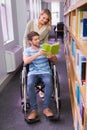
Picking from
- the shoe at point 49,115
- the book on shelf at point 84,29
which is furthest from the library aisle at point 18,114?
the book on shelf at point 84,29

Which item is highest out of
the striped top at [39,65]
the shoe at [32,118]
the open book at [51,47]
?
the open book at [51,47]

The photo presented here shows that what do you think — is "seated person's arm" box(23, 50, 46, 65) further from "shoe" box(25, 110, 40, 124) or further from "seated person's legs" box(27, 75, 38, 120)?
"shoe" box(25, 110, 40, 124)

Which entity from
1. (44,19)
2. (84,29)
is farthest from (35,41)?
(84,29)

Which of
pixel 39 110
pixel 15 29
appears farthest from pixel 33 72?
pixel 15 29

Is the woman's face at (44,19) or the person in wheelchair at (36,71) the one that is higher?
the woman's face at (44,19)

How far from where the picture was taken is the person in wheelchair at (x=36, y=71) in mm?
2288

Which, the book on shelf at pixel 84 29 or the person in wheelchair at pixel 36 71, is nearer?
the book on shelf at pixel 84 29

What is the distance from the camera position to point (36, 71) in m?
2.38

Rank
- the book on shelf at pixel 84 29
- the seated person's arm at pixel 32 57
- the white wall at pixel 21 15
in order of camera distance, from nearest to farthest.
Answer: the book on shelf at pixel 84 29
the seated person's arm at pixel 32 57
the white wall at pixel 21 15

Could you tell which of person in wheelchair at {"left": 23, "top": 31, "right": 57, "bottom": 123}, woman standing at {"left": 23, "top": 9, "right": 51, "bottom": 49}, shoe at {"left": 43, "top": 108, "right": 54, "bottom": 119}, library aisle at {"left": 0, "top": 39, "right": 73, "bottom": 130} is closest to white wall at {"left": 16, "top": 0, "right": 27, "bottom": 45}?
library aisle at {"left": 0, "top": 39, "right": 73, "bottom": 130}

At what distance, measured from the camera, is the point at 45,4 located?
41.2 ft

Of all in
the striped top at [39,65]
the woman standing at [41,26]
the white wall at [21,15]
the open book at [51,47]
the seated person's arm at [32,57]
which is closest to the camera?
the open book at [51,47]

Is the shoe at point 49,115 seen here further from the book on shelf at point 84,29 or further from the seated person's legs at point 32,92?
the book on shelf at point 84,29

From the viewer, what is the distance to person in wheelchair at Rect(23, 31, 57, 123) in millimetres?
2288
